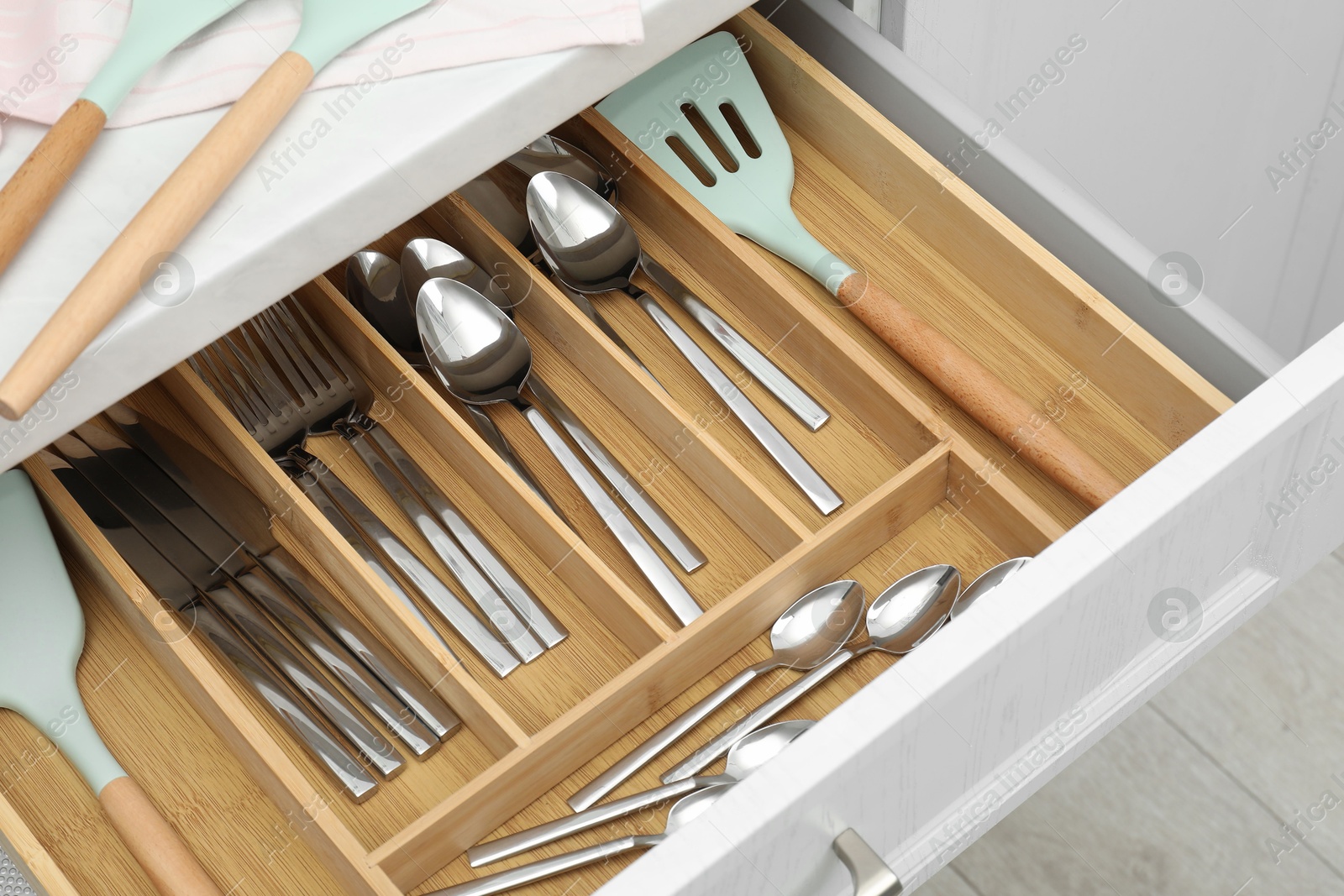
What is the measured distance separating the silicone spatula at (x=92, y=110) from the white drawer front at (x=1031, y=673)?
0.41 m

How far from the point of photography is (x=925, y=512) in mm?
792

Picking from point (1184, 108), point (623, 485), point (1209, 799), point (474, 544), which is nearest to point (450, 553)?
point (474, 544)

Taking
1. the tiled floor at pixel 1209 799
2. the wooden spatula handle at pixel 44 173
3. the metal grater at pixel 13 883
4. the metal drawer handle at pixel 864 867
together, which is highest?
the wooden spatula handle at pixel 44 173

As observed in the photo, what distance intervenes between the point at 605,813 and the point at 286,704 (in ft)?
0.66

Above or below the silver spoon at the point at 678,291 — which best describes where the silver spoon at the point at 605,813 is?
below

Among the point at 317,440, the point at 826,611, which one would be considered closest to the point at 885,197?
the point at 826,611

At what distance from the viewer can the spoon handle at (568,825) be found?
696 mm

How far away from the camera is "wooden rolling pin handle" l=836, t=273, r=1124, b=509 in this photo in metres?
0.75

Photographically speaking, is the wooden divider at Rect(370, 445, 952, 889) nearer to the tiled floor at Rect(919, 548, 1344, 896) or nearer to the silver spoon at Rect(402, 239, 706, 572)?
the silver spoon at Rect(402, 239, 706, 572)

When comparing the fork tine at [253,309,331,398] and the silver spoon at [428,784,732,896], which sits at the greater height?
the fork tine at [253,309,331,398]

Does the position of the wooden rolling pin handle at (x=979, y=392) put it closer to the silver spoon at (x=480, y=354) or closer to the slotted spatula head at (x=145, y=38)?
the silver spoon at (x=480, y=354)

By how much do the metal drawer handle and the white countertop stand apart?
0.38 metres

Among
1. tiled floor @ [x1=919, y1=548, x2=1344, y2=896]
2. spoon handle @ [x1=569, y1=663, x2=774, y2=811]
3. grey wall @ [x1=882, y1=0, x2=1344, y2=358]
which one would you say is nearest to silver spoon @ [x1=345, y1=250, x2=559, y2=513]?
spoon handle @ [x1=569, y1=663, x2=774, y2=811]

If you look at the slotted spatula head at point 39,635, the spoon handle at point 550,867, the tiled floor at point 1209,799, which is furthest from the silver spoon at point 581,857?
the tiled floor at point 1209,799
